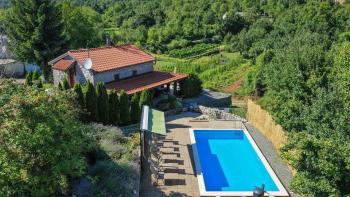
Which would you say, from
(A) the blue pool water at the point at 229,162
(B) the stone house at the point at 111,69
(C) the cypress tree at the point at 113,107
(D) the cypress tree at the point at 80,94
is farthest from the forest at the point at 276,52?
(D) the cypress tree at the point at 80,94

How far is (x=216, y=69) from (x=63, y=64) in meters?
26.8

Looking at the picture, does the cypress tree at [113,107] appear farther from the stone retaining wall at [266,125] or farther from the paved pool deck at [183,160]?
the stone retaining wall at [266,125]

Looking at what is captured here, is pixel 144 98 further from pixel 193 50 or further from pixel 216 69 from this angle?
pixel 193 50

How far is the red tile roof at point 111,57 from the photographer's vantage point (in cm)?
3005

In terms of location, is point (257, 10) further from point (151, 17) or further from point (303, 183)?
point (303, 183)

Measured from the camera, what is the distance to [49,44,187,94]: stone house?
29.5 meters

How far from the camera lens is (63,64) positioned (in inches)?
1210

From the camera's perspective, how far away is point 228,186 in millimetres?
20047

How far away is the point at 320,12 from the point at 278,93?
143ft

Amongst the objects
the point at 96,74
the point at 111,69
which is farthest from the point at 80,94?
the point at 111,69

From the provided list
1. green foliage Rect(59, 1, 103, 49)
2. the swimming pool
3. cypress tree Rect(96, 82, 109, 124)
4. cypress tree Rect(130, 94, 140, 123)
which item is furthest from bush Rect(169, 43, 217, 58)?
cypress tree Rect(96, 82, 109, 124)

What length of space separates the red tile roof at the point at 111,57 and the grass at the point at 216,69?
12.8 metres

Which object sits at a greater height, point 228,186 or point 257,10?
point 257,10

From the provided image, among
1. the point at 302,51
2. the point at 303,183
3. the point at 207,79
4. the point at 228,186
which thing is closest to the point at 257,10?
the point at 207,79
